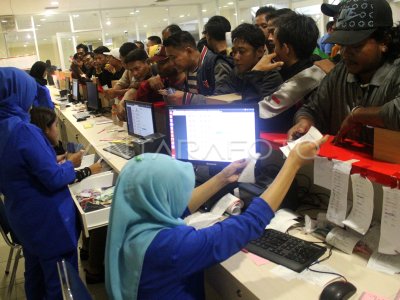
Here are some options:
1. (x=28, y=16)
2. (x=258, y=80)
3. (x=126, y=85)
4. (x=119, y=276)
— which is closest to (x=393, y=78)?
(x=258, y=80)

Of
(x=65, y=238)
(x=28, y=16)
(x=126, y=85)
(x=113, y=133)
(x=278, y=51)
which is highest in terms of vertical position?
(x=28, y=16)

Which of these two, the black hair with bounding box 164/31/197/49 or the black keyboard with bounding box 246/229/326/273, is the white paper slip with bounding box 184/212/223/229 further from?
the black hair with bounding box 164/31/197/49

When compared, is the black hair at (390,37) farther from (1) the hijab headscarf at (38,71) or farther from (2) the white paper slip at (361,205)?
(1) the hijab headscarf at (38,71)

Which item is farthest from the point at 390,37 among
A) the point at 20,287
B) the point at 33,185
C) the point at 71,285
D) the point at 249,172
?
the point at 20,287

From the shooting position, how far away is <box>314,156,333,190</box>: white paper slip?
128cm

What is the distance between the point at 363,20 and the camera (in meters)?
1.34

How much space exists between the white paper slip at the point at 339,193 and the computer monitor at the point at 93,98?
12.9 feet

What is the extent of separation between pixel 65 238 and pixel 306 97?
1.47m

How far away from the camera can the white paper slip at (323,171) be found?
4.18 ft

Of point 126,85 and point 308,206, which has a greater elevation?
point 126,85

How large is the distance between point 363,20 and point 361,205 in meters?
0.67

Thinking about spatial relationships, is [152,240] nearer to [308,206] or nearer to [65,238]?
[308,206]

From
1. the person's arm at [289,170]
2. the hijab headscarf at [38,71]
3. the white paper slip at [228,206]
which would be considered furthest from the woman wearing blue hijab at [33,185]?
the hijab headscarf at [38,71]

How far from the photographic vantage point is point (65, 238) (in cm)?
199
